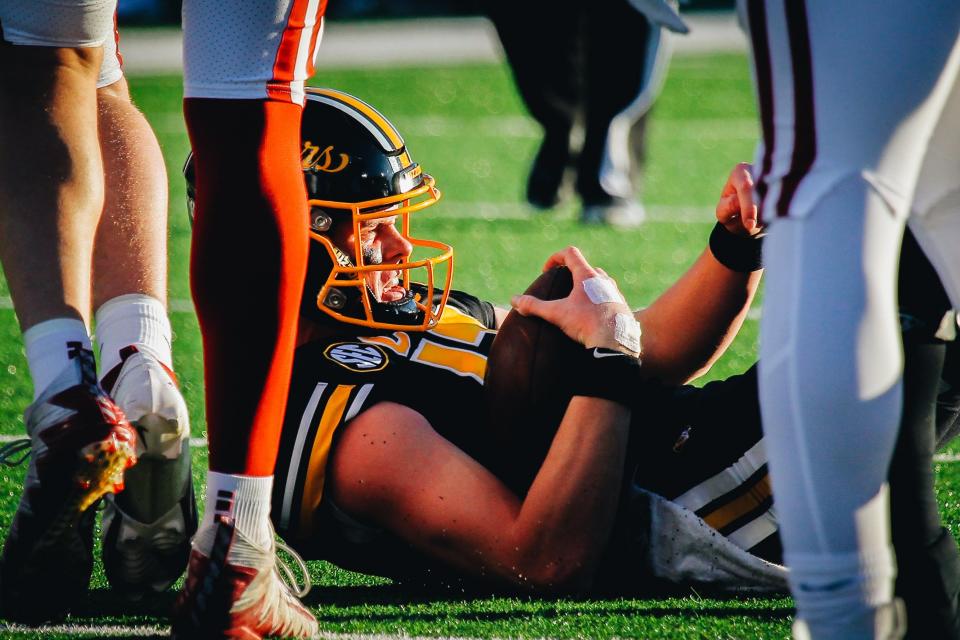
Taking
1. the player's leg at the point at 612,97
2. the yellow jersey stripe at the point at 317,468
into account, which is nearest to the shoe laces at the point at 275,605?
the yellow jersey stripe at the point at 317,468

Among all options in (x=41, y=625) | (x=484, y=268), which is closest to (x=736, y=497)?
(x=41, y=625)

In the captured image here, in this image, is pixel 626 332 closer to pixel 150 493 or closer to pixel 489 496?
pixel 489 496

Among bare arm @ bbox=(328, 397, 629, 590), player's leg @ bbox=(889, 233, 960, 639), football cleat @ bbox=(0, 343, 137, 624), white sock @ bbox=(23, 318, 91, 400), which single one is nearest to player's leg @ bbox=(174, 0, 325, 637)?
football cleat @ bbox=(0, 343, 137, 624)

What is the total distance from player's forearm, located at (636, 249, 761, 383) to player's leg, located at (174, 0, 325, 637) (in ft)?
3.12

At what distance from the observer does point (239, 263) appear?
→ 6.33 feet

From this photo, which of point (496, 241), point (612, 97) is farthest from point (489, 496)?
point (612, 97)

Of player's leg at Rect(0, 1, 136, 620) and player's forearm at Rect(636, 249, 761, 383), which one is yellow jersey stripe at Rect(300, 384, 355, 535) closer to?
player's leg at Rect(0, 1, 136, 620)

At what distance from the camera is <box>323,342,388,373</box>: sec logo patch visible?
2.45m

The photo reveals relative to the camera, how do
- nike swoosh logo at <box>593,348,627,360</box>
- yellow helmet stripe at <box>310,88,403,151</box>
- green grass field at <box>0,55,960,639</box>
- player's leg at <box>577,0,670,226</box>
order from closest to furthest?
green grass field at <box>0,55,960,639</box> < nike swoosh logo at <box>593,348,627,360</box> < yellow helmet stripe at <box>310,88,403,151</box> < player's leg at <box>577,0,670,226</box>

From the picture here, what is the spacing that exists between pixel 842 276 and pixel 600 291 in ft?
3.00

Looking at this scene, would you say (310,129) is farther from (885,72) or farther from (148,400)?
(885,72)

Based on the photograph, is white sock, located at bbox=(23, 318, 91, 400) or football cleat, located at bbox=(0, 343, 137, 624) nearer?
football cleat, located at bbox=(0, 343, 137, 624)

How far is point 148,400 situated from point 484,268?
131 inches

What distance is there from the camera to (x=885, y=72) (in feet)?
4.81
